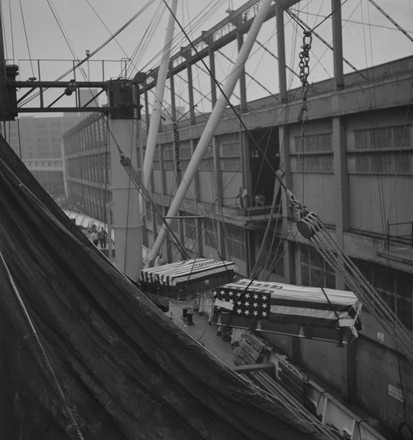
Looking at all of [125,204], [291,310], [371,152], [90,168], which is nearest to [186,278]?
[291,310]

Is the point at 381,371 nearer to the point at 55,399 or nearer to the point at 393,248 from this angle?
the point at 393,248

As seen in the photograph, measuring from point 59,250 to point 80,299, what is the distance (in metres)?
0.55

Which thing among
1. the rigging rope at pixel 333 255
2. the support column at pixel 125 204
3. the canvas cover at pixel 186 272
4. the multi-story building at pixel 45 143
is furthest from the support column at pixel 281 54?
the multi-story building at pixel 45 143

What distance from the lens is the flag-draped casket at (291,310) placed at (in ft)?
37.3

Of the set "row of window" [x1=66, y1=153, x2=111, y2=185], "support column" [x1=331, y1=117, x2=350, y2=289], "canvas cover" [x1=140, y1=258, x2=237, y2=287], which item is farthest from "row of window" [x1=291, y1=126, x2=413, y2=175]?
"row of window" [x1=66, y1=153, x2=111, y2=185]

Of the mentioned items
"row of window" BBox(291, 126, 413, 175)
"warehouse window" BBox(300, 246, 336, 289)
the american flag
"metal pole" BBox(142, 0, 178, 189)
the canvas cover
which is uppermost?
"metal pole" BBox(142, 0, 178, 189)

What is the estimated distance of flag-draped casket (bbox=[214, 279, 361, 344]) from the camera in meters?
11.4

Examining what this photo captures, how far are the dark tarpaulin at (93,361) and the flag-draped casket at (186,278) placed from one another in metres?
8.72

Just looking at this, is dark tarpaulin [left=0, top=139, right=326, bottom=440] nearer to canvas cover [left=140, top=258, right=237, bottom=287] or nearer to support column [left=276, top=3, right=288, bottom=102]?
canvas cover [left=140, top=258, right=237, bottom=287]

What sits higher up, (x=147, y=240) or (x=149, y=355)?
(x=149, y=355)

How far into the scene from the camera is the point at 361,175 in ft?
57.5

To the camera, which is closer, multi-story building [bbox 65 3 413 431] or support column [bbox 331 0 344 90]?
multi-story building [bbox 65 3 413 431]

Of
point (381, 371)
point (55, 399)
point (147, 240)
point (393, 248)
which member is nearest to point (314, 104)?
point (393, 248)

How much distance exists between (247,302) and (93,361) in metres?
7.64
